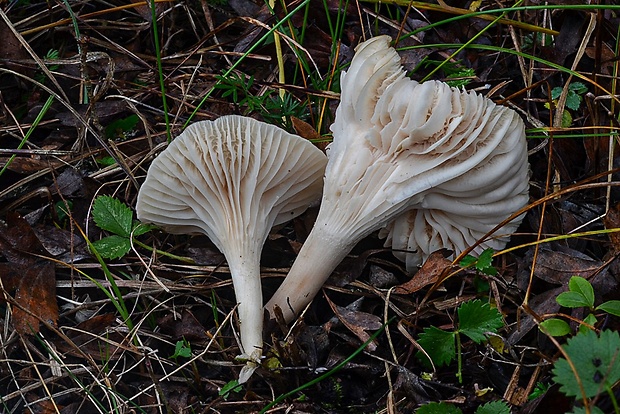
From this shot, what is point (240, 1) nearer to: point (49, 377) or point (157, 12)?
point (157, 12)

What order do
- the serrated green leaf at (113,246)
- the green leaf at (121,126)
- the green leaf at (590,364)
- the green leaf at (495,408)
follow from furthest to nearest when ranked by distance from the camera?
the green leaf at (121,126), the serrated green leaf at (113,246), the green leaf at (495,408), the green leaf at (590,364)

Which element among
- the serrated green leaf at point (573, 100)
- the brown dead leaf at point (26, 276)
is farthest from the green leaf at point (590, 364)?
the brown dead leaf at point (26, 276)

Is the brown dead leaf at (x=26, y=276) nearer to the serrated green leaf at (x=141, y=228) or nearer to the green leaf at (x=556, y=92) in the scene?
the serrated green leaf at (x=141, y=228)

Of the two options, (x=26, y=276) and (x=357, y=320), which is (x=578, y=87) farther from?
(x=26, y=276)

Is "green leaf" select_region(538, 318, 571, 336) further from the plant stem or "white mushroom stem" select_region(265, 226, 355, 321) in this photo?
"white mushroom stem" select_region(265, 226, 355, 321)

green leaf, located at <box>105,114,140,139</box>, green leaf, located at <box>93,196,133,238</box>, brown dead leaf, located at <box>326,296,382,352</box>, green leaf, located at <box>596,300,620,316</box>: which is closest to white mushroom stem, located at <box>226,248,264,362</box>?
brown dead leaf, located at <box>326,296,382,352</box>

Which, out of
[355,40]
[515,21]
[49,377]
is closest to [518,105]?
[515,21]
